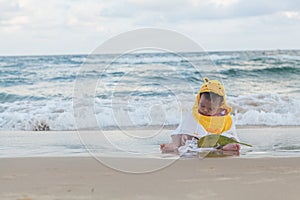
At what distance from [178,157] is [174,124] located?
124 inches

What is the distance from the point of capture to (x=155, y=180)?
4.23 m

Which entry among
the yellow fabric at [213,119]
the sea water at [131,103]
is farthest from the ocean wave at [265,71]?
the yellow fabric at [213,119]

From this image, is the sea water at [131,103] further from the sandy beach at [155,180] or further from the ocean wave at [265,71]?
the sandy beach at [155,180]

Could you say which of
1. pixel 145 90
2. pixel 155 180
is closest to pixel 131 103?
pixel 145 90

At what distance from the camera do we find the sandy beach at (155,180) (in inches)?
150

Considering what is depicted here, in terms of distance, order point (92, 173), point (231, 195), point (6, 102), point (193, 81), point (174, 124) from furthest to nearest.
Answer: point (193, 81)
point (6, 102)
point (174, 124)
point (92, 173)
point (231, 195)

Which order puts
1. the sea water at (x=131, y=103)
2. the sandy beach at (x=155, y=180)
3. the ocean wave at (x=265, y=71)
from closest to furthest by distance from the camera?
the sandy beach at (x=155, y=180) < the sea water at (x=131, y=103) < the ocean wave at (x=265, y=71)

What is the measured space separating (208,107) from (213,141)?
0.38m

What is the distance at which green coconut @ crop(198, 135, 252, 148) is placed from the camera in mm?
5457

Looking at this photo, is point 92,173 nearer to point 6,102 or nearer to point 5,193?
point 5,193

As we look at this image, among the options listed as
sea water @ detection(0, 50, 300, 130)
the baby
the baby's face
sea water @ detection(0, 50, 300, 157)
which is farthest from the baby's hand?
sea water @ detection(0, 50, 300, 130)

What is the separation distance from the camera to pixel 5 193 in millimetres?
3885

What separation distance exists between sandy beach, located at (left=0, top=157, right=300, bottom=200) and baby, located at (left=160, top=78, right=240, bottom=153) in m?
0.48

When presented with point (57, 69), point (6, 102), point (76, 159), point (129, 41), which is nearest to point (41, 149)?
point (76, 159)
